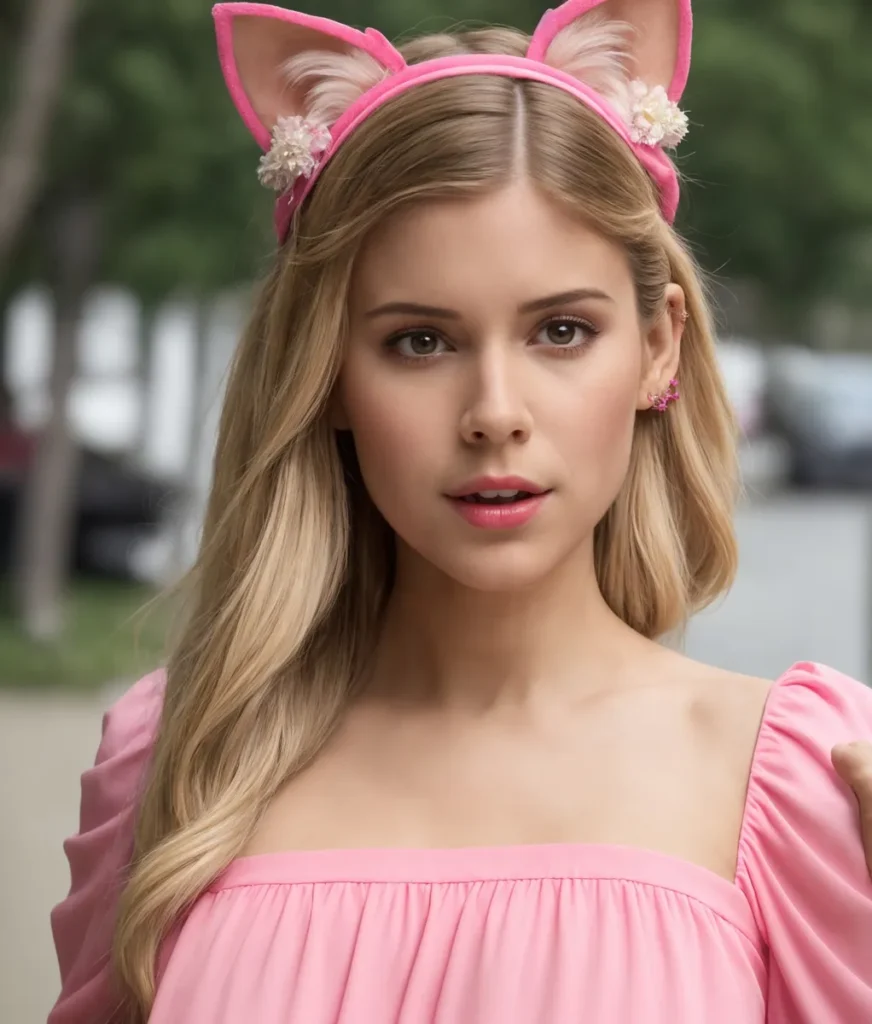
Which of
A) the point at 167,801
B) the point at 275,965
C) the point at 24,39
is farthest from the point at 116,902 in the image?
the point at 24,39

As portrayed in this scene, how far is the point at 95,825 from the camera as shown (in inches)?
85.4

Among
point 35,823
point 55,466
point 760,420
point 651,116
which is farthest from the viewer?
point 760,420

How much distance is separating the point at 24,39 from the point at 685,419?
6.32 meters

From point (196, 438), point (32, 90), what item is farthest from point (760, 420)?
point (32, 90)

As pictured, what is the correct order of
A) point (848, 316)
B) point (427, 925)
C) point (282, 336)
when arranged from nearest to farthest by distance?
point (427, 925), point (282, 336), point (848, 316)

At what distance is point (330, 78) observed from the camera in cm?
190

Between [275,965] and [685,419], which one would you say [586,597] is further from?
[275,965]

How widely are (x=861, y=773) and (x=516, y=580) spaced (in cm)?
41

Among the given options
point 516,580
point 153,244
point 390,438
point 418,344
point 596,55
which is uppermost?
point 153,244

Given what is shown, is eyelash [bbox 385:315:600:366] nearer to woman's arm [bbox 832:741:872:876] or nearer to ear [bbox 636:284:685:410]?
ear [bbox 636:284:685:410]

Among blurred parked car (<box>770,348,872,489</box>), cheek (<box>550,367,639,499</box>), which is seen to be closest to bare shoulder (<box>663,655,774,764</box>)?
cheek (<box>550,367,639,499</box>)

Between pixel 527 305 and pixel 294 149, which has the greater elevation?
pixel 294 149

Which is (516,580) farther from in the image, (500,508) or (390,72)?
(390,72)

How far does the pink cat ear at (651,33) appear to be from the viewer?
1.84 meters
